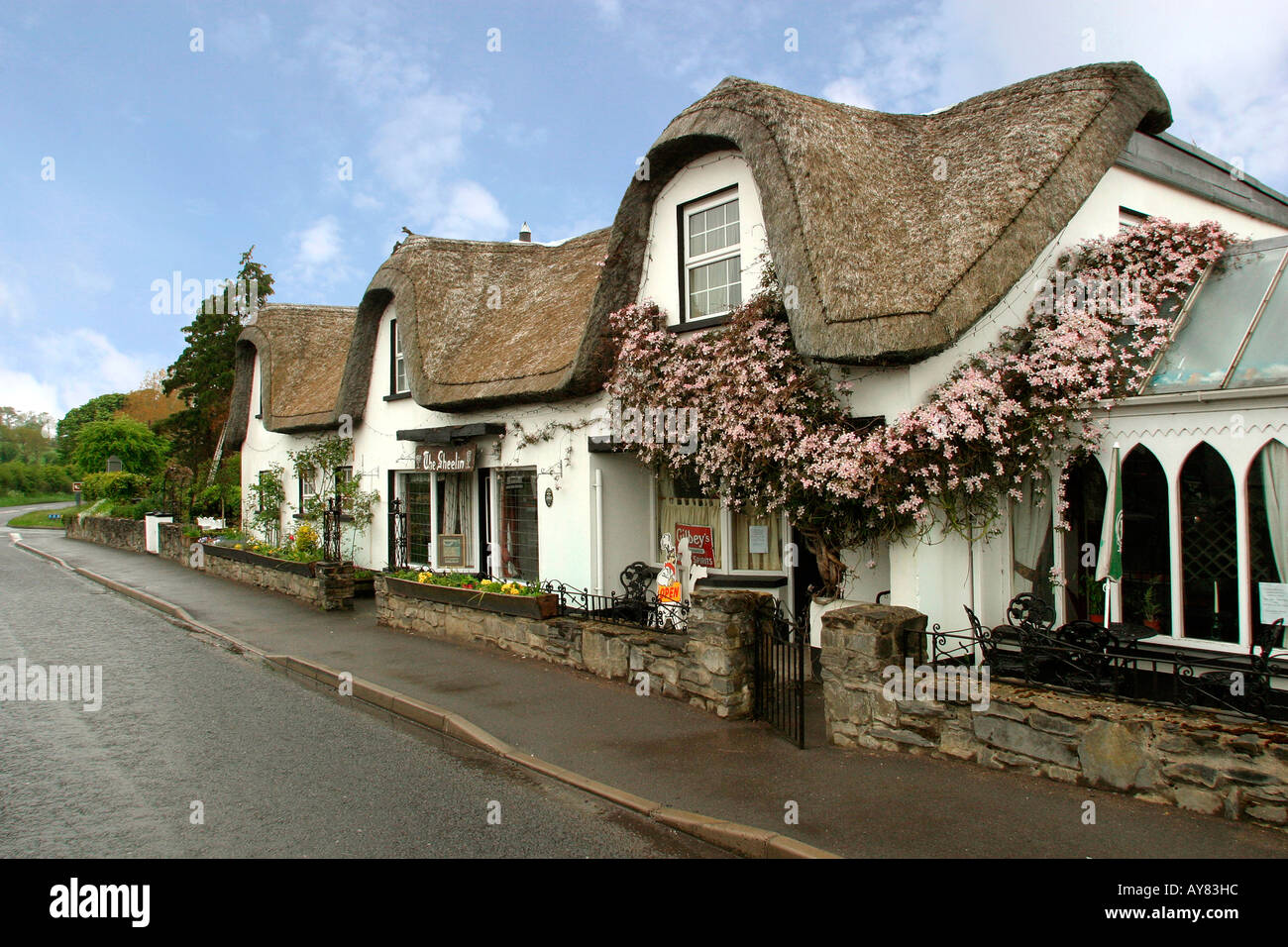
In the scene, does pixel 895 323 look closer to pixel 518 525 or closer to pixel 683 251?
pixel 683 251

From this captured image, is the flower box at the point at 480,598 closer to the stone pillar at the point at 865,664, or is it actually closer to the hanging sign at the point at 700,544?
the hanging sign at the point at 700,544

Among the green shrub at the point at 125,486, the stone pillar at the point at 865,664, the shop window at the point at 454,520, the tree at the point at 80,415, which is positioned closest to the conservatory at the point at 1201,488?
the stone pillar at the point at 865,664

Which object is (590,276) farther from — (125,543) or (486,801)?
(125,543)

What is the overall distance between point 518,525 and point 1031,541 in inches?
316

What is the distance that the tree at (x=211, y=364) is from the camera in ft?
116

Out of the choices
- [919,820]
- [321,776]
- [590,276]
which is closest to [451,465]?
[590,276]

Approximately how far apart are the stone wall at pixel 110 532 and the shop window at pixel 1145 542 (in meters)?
29.0

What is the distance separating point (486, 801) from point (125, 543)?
29.1 metres

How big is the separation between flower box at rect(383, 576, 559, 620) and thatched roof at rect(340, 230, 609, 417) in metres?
2.79

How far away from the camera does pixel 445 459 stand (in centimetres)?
1399

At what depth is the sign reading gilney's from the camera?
13438 mm

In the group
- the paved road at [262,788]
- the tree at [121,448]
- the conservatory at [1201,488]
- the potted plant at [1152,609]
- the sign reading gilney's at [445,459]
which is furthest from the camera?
the tree at [121,448]
